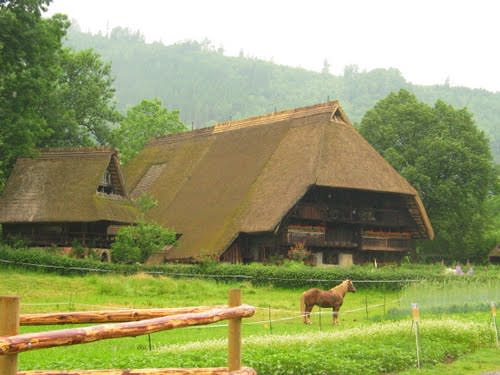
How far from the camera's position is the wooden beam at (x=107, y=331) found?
7555 millimetres

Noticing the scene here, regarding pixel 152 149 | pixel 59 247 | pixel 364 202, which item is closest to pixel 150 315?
pixel 59 247

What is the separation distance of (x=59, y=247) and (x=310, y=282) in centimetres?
1426

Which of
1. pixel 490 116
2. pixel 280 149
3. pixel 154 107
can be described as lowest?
pixel 280 149

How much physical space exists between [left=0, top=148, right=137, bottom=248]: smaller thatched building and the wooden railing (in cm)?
3287

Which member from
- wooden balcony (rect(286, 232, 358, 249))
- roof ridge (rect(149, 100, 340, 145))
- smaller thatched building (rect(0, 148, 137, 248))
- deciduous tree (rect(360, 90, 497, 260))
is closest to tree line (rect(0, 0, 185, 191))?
smaller thatched building (rect(0, 148, 137, 248))

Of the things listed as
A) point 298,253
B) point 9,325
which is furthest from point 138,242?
point 9,325

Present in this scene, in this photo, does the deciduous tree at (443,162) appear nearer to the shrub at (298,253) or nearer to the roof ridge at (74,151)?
the shrub at (298,253)

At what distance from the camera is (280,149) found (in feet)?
162

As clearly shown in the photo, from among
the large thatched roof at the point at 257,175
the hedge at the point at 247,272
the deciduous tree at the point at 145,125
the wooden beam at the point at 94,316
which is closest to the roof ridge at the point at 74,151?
the large thatched roof at the point at 257,175

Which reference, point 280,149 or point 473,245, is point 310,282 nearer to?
point 280,149

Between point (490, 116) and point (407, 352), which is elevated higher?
point (490, 116)

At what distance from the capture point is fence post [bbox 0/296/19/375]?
24.7 feet

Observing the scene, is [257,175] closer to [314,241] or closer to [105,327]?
[314,241]

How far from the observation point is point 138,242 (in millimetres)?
42750
